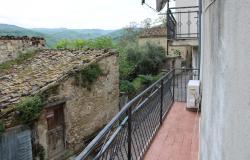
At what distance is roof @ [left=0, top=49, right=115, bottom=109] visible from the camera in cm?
857

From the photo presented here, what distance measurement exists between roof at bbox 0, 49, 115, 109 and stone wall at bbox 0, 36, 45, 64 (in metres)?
0.58

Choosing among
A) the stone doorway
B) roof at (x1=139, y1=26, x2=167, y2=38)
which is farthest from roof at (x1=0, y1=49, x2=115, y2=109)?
roof at (x1=139, y1=26, x2=167, y2=38)

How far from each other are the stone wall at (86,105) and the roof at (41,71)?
0.46m

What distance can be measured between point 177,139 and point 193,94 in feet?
6.53

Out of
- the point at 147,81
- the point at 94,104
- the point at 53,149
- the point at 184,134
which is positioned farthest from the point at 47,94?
the point at 147,81

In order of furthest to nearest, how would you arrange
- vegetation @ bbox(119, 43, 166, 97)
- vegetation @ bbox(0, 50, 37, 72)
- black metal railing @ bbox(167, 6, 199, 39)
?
vegetation @ bbox(119, 43, 166, 97) → vegetation @ bbox(0, 50, 37, 72) → black metal railing @ bbox(167, 6, 199, 39)

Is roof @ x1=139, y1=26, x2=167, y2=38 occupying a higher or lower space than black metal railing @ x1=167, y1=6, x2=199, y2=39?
higher

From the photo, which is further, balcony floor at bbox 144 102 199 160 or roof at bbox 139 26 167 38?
roof at bbox 139 26 167 38

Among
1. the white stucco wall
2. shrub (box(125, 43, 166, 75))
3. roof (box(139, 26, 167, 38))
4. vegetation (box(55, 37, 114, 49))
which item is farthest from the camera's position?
roof (box(139, 26, 167, 38))

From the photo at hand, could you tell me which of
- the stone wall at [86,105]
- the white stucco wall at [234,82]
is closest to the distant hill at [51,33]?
the stone wall at [86,105]

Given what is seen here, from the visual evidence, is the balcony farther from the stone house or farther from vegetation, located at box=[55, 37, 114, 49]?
vegetation, located at box=[55, 37, 114, 49]

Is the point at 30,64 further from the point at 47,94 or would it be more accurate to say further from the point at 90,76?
the point at 47,94

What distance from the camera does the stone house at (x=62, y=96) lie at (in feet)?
28.3

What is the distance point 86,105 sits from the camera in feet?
36.6
